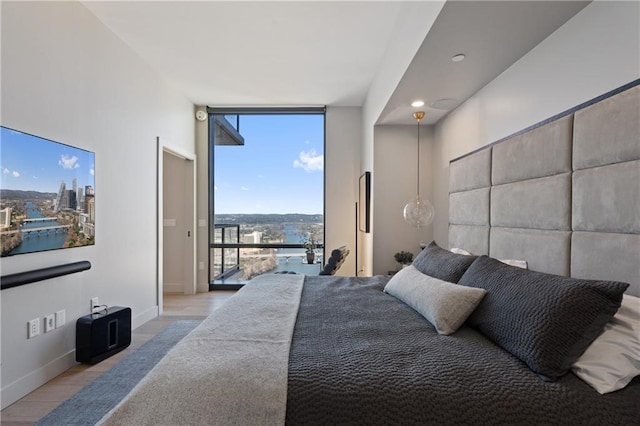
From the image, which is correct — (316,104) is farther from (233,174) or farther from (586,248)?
(586,248)

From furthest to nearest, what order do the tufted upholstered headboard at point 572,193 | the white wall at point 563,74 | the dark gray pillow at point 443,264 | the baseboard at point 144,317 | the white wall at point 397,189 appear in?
the white wall at point 397,189 → the baseboard at point 144,317 → the dark gray pillow at point 443,264 → the white wall at point 563,74 → the tufted upholstered headboard at point 572,193

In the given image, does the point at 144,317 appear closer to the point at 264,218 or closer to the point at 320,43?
the point at 264,218

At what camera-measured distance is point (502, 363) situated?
1.14m

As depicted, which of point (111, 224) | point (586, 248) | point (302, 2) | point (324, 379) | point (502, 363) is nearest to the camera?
point (324, 379)

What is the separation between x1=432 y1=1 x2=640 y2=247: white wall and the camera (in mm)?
1342

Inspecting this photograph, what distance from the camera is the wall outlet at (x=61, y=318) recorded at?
2.33 metres

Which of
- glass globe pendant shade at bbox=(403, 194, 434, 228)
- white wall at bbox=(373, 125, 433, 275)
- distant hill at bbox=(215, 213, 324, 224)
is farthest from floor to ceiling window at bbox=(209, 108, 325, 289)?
glass globe pendant shade at bbox=(403, 194, 434, 228)

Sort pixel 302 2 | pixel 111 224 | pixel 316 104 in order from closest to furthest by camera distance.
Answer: pixel 302 2, pixel 111 224, pixel 316 104

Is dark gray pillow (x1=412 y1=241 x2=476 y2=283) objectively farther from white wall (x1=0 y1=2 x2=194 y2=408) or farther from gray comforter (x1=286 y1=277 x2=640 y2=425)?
white wall (x1=0 y1=2 x2=194 y2=408)

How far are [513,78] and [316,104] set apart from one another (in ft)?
9.82

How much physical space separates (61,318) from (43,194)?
0.92 m

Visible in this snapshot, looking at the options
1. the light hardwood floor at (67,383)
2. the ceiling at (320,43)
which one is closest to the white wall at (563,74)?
the ceiling at (320,43)

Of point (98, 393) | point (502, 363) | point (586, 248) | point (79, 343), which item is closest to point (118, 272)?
point (79, 343)

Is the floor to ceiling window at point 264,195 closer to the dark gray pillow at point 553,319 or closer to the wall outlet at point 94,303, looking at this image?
the wall outlet at point 94,303
